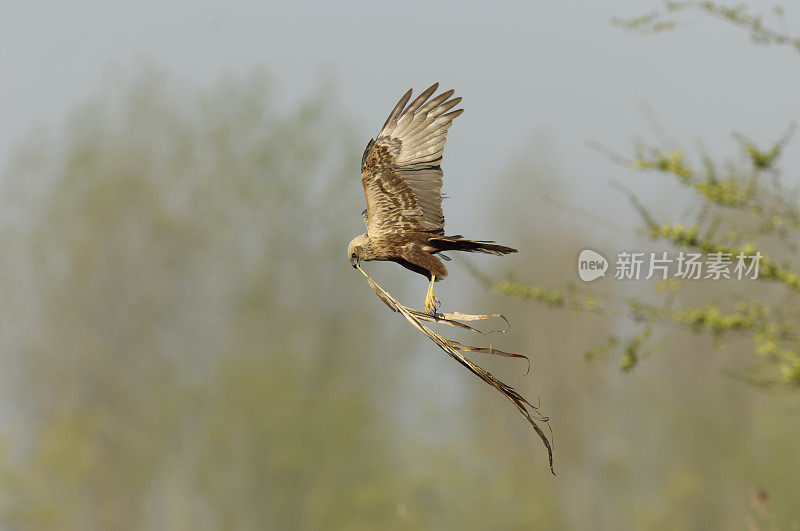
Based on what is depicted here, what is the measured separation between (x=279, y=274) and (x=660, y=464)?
16.9 metres

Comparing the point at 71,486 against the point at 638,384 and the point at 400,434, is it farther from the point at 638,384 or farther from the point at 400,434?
the point at 638,384

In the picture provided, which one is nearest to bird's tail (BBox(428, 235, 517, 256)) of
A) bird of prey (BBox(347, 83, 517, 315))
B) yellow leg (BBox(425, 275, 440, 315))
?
bird of prey (BBox(347, 83, 517, 315))

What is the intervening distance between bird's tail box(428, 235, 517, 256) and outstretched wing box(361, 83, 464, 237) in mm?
77

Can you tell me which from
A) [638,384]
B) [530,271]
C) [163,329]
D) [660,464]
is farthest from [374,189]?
[660,464]

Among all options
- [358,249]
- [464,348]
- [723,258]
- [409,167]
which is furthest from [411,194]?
[723,258]

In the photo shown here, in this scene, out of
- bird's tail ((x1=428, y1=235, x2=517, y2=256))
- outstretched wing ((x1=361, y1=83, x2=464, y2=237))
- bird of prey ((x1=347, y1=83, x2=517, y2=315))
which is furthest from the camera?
outstretched wing ((x1=361, y1=83, x2=464, y2=237))

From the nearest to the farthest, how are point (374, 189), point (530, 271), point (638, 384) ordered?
point (374, 189), point (530, 271), point (638, 384)

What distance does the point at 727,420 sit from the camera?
33.6m

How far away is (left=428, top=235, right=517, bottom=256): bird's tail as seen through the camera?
7.93ft

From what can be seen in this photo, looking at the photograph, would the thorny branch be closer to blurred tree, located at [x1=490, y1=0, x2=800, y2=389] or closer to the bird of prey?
the bird of prey

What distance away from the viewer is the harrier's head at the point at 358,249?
8.35 feet

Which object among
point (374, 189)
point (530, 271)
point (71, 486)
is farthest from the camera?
point (71, 486)

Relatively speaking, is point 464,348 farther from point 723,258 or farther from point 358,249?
point 723,258

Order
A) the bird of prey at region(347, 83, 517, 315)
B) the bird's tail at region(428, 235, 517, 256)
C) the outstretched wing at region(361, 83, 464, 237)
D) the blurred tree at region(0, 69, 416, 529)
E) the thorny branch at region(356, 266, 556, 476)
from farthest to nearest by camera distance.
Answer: the blurred tree at region(0, 69, 416, 529) → the outstretched wing at region(361, 83, 464, 237) → the bird of prey at region(347, 83, 517, 315) → the bird's tail at region(428, 235, 517, 256) → the thorny branch at region(356, 266, 556, 476)
